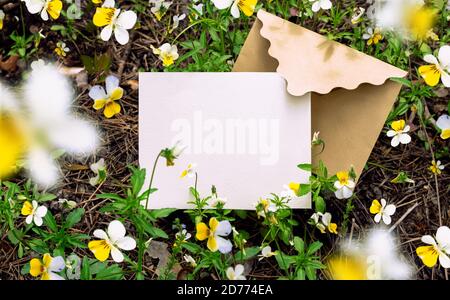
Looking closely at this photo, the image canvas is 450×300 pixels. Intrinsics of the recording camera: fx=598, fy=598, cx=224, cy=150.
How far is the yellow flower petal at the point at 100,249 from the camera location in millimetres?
1401

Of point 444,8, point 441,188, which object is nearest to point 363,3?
point 444,8

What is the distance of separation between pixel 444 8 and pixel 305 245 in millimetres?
856

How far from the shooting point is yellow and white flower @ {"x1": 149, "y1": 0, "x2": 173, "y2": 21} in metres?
1.85

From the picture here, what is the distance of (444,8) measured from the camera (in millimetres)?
1843

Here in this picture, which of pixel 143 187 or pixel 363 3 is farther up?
pixel 363 3

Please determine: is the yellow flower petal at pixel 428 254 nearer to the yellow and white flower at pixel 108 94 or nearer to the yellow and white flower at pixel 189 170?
the yellow and white flower at pixel 189 170

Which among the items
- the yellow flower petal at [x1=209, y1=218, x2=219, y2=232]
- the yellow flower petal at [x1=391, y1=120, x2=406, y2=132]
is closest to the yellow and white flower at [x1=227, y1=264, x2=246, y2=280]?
the yellow flower petal at [x1=209, y1=218, x2=219, y2=232]

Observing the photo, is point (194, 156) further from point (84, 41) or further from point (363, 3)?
point (363, 3)

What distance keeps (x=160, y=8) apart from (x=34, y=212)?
0.73 m

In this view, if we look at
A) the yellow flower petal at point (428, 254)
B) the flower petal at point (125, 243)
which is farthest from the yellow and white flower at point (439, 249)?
the flower petal at point (125, 243)

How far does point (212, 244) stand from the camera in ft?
4.96

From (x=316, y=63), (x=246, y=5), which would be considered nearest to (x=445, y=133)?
(x=316, y=63)

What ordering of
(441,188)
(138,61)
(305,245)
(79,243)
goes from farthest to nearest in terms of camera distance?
(138,61) < (441,188) < (305,245) < (79,243)

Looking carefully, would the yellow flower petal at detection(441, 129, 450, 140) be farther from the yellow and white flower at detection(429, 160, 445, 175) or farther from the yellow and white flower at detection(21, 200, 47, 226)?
the yellow and white flower at detection(21, 200, 47, 226)
